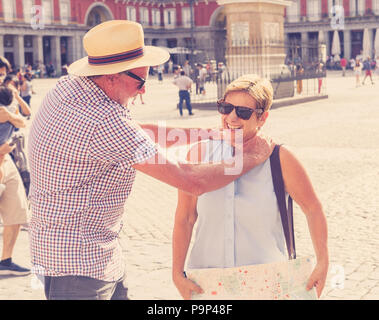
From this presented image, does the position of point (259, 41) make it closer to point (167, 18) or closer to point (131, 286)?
point (131, 286)

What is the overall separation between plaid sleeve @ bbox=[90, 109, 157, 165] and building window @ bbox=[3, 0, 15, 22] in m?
54.7

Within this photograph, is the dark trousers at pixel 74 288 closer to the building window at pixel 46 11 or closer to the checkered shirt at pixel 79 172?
the checkered shirt at pixel 79 172

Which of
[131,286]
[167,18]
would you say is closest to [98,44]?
[131,286]

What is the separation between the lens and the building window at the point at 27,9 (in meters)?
55.4

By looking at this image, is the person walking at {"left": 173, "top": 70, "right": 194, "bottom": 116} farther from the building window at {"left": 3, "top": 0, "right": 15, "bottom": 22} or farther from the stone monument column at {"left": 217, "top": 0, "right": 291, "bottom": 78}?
the building window at {"left": 3, "top": 0, "right": 15, "bottom": 22}

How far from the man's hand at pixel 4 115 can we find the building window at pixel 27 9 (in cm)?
5251

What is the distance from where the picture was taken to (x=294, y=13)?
215 ft

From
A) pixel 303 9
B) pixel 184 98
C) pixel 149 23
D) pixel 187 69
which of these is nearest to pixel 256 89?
pixel 184 98

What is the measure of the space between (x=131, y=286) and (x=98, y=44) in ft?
9.03

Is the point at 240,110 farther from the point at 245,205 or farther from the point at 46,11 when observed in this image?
the point at 46,11

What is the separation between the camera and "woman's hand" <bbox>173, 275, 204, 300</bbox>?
2.38m

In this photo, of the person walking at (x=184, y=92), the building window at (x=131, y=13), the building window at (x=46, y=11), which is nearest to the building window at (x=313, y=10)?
the building window at (x=131, y=13)

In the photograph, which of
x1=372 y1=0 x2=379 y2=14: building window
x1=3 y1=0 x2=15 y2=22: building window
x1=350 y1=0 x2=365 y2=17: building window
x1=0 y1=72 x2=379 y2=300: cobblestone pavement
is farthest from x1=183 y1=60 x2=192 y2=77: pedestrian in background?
x1=372 y1=0 x2=379 y2=14: building window

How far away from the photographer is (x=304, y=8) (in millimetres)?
64812
